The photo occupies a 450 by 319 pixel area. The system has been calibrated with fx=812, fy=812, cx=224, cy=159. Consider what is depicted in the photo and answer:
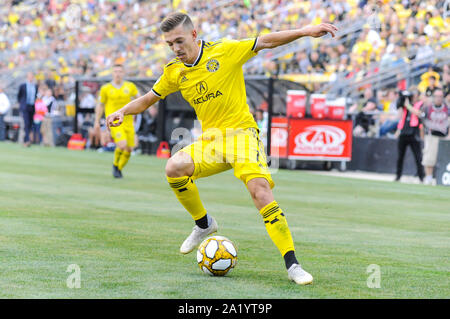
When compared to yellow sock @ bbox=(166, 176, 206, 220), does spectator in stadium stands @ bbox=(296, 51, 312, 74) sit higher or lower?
higher

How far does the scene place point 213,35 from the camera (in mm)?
33906

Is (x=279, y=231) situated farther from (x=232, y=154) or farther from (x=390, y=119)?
(x=390, y=119)

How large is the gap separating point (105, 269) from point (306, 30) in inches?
103

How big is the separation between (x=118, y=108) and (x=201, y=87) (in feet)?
37.0

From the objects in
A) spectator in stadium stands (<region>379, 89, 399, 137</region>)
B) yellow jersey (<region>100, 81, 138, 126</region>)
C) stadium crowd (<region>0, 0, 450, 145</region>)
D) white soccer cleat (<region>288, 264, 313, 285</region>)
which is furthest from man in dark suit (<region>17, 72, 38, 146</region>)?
white soccer cleat (<region>288, 264, 313, 285</region>)

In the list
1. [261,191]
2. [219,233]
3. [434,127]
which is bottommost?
[219,233]

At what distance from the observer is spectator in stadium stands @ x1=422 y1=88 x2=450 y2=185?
1998 centimetres

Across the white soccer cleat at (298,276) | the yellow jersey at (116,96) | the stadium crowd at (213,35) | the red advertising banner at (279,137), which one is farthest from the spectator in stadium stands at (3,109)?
the white soccer cleat at (298,276)

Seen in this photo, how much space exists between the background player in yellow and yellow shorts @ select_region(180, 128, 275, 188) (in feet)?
32.5

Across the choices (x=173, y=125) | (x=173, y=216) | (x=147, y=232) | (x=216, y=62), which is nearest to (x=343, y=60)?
(x=173, y=125)

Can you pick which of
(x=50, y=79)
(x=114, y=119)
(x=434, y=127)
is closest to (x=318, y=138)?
(x=434, y=127)

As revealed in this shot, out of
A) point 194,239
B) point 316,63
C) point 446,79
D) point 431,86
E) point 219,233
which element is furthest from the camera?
A: point 316,63

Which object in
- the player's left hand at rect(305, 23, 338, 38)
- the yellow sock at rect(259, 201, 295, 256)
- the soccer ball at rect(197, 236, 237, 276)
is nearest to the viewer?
the player's left hand at rect(305, 23, 338, 38)

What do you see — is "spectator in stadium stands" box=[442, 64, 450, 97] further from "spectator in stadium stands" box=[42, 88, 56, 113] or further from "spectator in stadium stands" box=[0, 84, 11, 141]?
"spectator in stadium stands" box=[0, 84, 11, 141]
